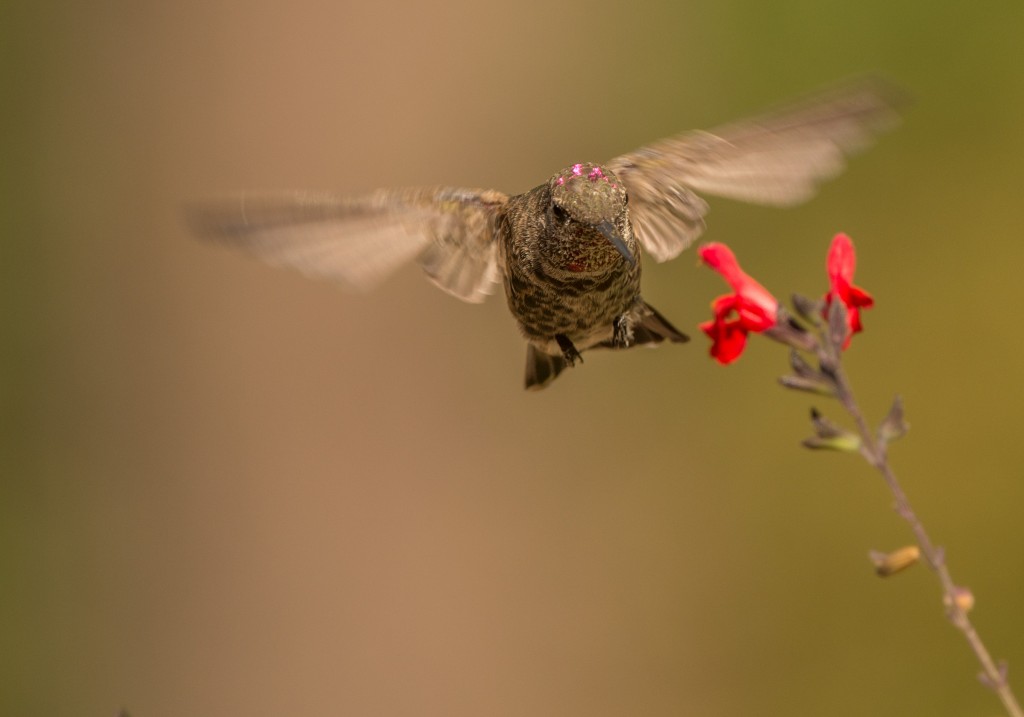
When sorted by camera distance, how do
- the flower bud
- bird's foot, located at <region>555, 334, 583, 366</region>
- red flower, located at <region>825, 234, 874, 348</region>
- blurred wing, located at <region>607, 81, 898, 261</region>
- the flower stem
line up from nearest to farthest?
1. the flower stem
2. the flower bud
3. blurred wing, located at <region>607, 81, 898, 261</region>
4. red flower, located at <region>825, 234, 874, 348</region>
5. bird's foot, located at <region>555, 334, 583, 366</region>

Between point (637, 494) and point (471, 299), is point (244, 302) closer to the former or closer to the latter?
point (637, 494)

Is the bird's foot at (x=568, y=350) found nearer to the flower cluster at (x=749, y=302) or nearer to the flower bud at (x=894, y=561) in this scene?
the flower cluster at (x=749, y=302)

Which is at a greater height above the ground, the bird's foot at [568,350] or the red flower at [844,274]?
the bird's foot at [568,350]

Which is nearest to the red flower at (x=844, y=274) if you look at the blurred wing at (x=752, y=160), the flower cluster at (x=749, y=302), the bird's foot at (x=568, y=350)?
the flower cluster at (x=749, y=302)

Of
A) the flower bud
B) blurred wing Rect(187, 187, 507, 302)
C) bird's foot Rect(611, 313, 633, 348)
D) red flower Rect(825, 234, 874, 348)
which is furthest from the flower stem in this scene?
blurred wing Rect(187, 187, 507, 302)

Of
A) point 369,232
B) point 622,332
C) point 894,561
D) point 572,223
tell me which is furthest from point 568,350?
point 894,561

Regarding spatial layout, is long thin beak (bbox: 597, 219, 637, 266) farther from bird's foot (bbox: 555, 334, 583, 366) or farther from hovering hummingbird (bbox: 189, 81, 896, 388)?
bird's foot (bbox: 555, 334, 583, 366)

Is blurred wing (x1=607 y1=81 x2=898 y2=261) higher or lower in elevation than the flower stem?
higher
